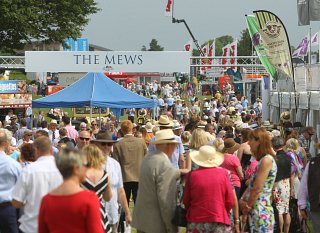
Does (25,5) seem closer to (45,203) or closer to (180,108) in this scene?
(180,108)

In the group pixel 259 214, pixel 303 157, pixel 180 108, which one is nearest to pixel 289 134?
pixel 303 157

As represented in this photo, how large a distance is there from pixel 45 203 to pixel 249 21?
60.2 feet

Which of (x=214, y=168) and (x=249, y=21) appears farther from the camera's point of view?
(x=249, y=21)

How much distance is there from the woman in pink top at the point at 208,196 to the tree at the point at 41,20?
152ft

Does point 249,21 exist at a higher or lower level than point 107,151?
higher

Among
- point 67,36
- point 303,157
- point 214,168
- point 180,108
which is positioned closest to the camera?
point 214,168

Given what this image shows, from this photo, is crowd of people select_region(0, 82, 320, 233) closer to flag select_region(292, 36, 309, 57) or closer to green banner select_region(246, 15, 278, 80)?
green banner select_region(246, 15, 278, 80)

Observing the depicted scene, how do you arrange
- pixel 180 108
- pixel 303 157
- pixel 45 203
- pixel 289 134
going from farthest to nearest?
pixel 180 108 < pixel 289 134 < pixel 303 157 < pixel 45 203

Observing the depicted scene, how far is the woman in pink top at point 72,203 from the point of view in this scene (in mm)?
5844

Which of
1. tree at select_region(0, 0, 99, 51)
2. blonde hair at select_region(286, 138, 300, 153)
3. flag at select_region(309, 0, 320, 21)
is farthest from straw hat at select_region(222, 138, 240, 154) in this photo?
tree at select_region(0, 0, 99, 51)

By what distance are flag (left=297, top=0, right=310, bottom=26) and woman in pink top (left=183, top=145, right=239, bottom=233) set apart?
1608 cm

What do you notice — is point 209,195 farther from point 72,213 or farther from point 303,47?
point 303,47

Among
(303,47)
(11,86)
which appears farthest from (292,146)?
(11,86)

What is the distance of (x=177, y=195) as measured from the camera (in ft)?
27.8
